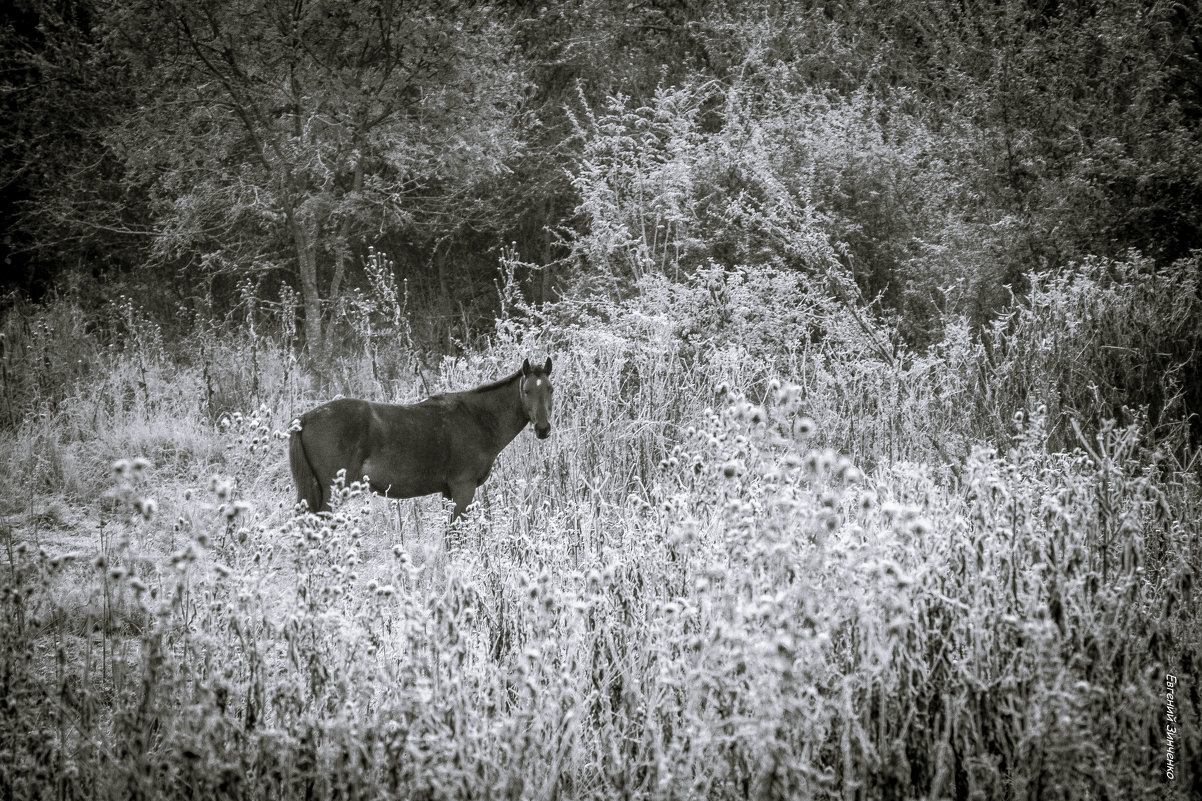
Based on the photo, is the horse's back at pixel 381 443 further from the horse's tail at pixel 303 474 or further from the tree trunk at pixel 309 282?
the tree trunk at pixel 309 282

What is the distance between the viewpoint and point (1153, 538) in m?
3.57

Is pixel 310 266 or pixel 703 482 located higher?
pixel 310 266

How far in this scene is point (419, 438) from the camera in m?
4.84

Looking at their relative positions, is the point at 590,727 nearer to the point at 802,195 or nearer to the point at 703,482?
the point at 703,482

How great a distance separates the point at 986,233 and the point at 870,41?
8104mm

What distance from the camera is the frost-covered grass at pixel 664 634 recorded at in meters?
2.00

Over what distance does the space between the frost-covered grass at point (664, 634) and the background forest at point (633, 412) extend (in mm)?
32

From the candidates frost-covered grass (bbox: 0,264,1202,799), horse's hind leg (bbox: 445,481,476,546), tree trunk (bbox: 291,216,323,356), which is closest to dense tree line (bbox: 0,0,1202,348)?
tree trunk (bbox: 291,216,323,356)

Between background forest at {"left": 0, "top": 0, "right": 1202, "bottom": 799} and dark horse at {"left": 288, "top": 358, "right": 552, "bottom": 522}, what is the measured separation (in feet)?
0.75

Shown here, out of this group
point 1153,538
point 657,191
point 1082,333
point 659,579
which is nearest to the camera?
point 659,579

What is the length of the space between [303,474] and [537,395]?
132 centimetres

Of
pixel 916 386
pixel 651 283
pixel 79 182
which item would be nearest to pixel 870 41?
pixel 651 283

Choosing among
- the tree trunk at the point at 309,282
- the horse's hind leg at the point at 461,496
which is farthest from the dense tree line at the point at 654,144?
the horse's hind leg at the point at 461,496

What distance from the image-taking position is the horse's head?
4785mm
